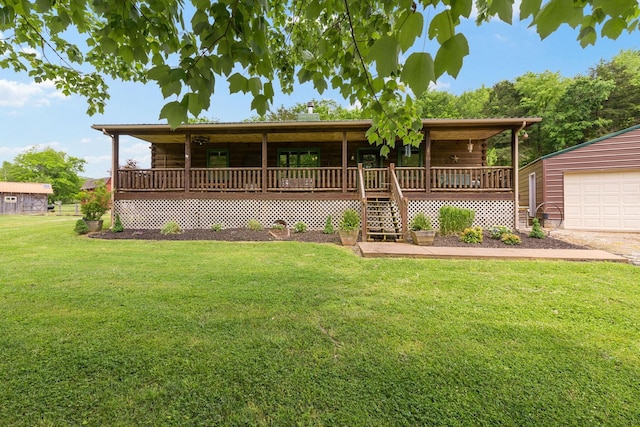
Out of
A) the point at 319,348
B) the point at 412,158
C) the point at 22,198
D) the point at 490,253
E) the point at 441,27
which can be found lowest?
the point at 319,348

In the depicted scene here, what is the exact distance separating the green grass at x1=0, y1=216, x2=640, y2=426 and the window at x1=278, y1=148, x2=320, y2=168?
7.94 meters

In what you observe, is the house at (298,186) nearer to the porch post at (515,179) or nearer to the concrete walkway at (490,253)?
the porch post at (515,179)

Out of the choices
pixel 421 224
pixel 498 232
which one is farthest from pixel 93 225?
pixel 498 232

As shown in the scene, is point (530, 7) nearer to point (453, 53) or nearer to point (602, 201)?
point (453, 53)

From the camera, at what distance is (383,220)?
8320mm

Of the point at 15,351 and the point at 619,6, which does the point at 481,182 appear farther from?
the point at 15,351

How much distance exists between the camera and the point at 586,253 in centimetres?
584

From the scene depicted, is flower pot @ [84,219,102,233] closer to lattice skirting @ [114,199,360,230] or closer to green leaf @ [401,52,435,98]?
lattice skirting @ [114,199,360,230]

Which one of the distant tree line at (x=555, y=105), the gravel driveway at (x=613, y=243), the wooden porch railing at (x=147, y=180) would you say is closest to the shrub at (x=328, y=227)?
the wooden porch railing at (x=147, y=180)

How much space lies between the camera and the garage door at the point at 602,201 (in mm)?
9422

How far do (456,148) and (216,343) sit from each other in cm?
1179

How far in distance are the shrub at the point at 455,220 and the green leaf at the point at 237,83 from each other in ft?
26.9

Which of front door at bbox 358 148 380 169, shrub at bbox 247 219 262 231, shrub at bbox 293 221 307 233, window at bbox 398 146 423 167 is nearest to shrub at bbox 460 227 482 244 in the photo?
shrub at bbox 293 221 307 233

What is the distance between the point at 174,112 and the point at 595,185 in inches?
527
